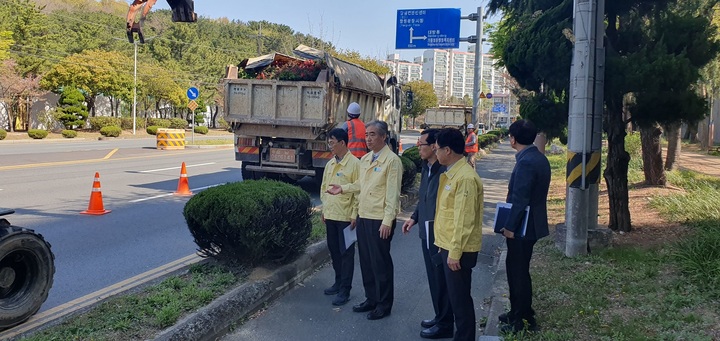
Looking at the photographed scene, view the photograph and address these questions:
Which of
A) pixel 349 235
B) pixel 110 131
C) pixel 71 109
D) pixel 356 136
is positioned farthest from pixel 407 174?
pixel 71 109

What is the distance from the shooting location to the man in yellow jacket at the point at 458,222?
4.16 meters

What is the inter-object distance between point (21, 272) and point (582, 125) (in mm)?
5831

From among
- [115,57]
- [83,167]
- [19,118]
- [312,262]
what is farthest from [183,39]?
[312,262]

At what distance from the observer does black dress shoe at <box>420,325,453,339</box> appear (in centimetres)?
476

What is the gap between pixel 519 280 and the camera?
15.3ft

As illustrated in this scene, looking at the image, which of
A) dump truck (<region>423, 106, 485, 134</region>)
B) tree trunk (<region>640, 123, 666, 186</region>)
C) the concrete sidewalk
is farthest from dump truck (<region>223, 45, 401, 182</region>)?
dump truck (<region>423, 106, 485, 134</region>)

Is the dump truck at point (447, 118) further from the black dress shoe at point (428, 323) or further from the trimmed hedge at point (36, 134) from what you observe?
the black dress shoe at point (428, 323)

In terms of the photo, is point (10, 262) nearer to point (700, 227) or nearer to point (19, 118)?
point (700, 227)

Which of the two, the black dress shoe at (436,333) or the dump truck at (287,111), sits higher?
the dump truck at (287,111)

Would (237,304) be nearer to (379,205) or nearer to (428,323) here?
(379,205)

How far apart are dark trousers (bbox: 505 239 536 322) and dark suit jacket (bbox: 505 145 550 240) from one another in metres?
0.10

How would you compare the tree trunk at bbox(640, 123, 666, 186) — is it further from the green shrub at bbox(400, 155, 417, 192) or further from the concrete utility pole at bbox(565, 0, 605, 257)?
the concrete utility pole at bbox(565, 0, 605, 257)

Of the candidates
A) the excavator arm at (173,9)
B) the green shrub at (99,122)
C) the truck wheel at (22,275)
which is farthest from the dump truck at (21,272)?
the green shrub at (99,122)

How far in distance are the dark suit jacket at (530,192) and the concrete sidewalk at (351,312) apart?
35.3 inches
